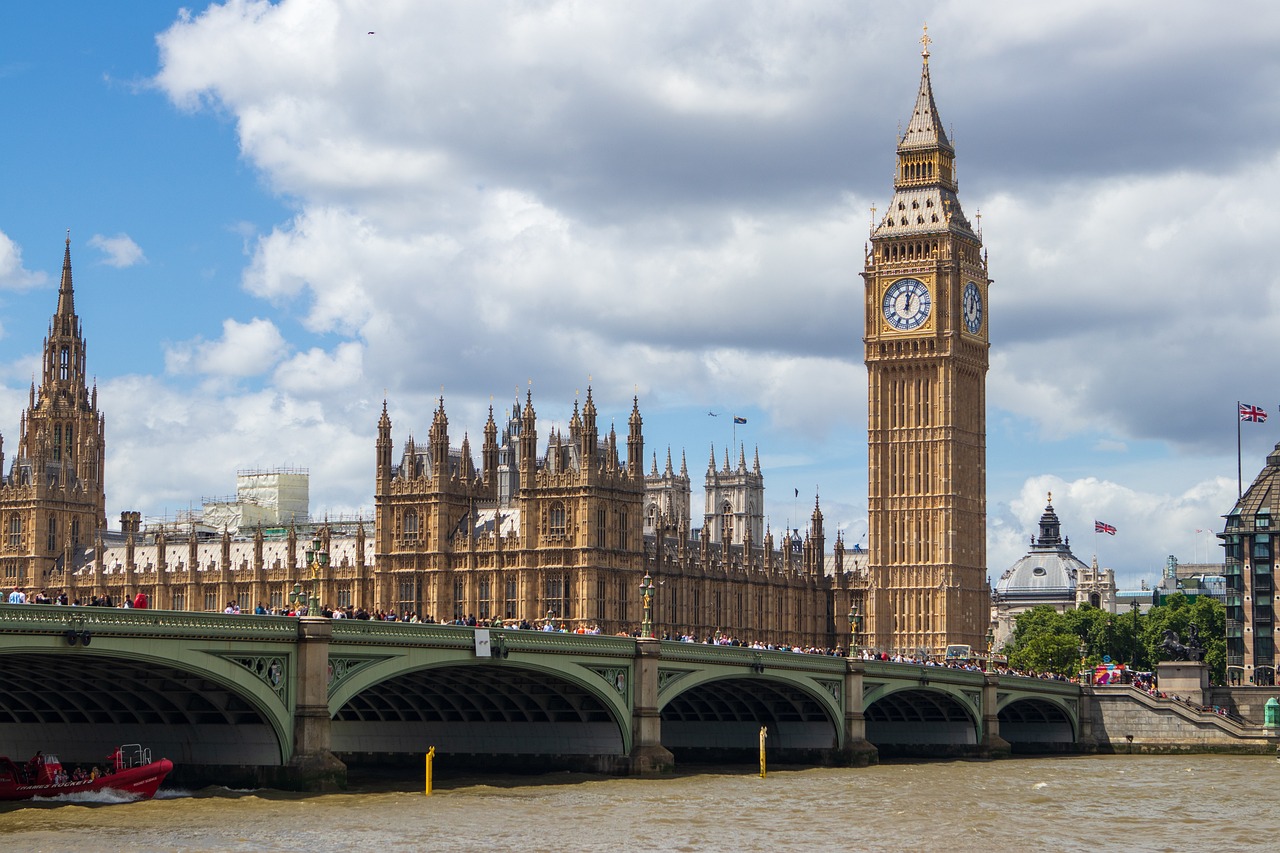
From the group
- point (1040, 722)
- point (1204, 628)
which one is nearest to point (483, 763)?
point (1040, 722)

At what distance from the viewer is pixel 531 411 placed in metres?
144

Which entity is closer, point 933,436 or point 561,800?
point 561,800

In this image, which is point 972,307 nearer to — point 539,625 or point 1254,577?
point 1254,577

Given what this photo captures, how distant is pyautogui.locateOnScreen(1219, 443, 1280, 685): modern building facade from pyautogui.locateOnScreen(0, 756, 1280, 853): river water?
64.7 metres

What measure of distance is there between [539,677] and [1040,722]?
56.7m

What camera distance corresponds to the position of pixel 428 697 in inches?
3420

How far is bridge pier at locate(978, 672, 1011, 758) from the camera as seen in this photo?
115 m

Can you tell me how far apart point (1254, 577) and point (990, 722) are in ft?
152

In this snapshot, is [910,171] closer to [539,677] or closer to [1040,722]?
[1040,722]

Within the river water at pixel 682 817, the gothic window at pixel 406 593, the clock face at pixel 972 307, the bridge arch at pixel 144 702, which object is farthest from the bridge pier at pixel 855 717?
the clock face at pixel 972 307

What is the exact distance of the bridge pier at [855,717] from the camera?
9881 centimetres

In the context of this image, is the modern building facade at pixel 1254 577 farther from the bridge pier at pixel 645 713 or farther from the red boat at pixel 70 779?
the red boat at pixel 70 779

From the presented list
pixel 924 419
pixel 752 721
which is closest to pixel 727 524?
pixel 924 419

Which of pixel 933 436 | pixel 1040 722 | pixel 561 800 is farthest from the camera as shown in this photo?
pixel 933 436
